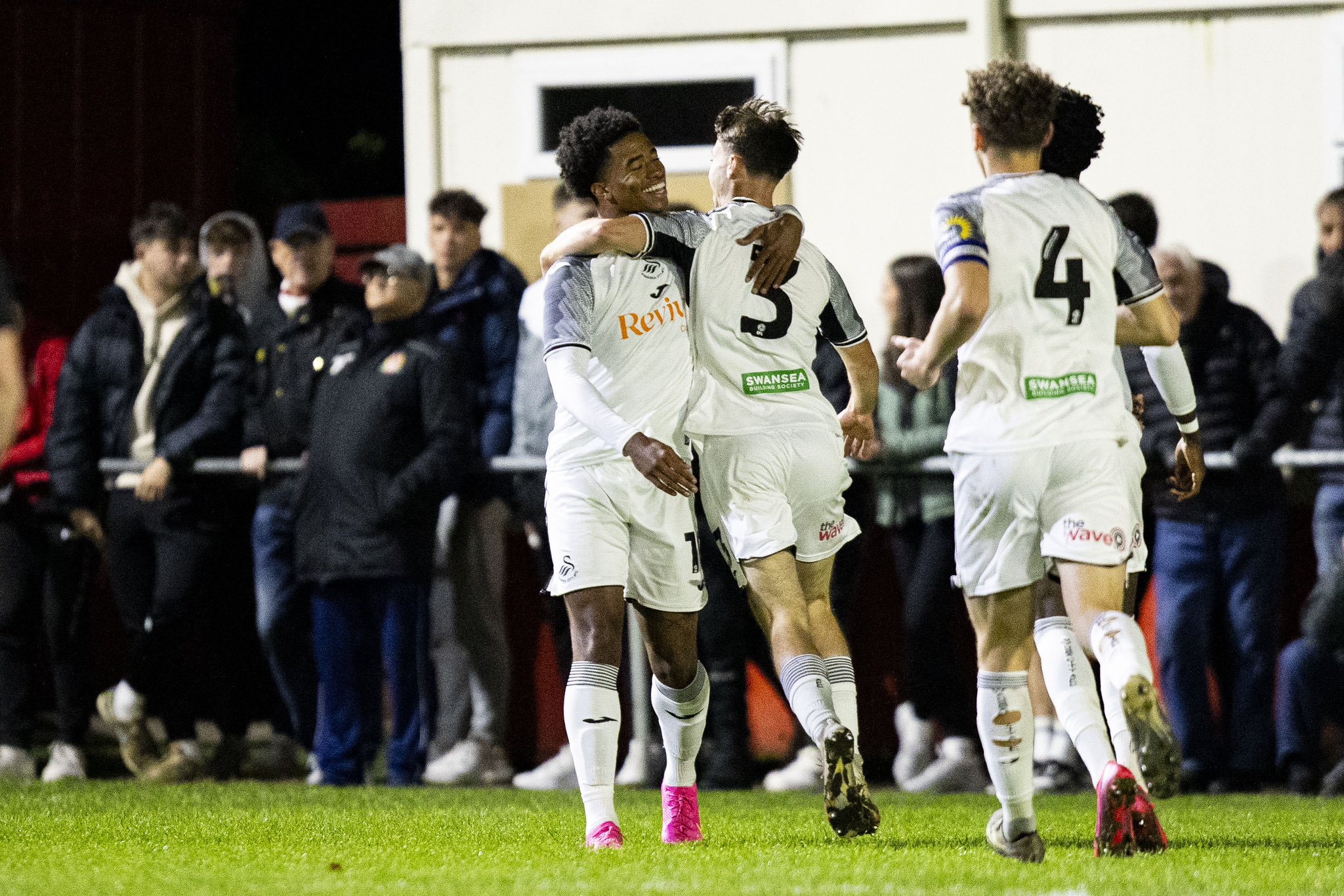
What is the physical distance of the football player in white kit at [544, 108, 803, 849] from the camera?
6238mm

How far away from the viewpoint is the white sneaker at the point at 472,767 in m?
9.62

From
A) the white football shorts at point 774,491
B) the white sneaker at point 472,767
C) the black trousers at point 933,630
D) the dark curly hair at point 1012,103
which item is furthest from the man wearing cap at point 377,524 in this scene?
the dark curly hair at point 1012,103

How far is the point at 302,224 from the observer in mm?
10477

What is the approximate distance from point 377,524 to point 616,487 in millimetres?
3375

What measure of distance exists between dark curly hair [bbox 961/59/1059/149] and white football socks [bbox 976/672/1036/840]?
1.51 m

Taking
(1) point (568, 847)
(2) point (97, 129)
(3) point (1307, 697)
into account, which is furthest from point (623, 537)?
(2) point (97, 129)

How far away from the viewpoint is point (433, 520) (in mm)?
9609

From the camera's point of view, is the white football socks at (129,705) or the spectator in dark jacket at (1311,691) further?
the white football socks at (129,705)

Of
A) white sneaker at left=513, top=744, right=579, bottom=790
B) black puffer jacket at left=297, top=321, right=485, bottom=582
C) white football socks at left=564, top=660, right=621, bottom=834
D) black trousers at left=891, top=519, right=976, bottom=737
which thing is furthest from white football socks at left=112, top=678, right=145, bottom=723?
white football socks at left=564, top=660, right=621, bottom=834

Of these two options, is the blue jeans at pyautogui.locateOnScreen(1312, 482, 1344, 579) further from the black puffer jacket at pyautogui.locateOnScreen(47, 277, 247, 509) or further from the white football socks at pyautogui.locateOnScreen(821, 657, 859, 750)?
the black puffer jacket at pyautogui.locateOnScreen(47, 277, 247, 509)

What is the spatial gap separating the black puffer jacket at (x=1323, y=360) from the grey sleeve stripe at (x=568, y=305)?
12.2 ft

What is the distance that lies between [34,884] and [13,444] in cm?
530

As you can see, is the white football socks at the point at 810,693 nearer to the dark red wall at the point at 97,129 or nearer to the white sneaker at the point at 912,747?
the white sneaker at the point at 912,747

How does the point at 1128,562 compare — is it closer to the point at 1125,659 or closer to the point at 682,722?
the point at 1125,659
